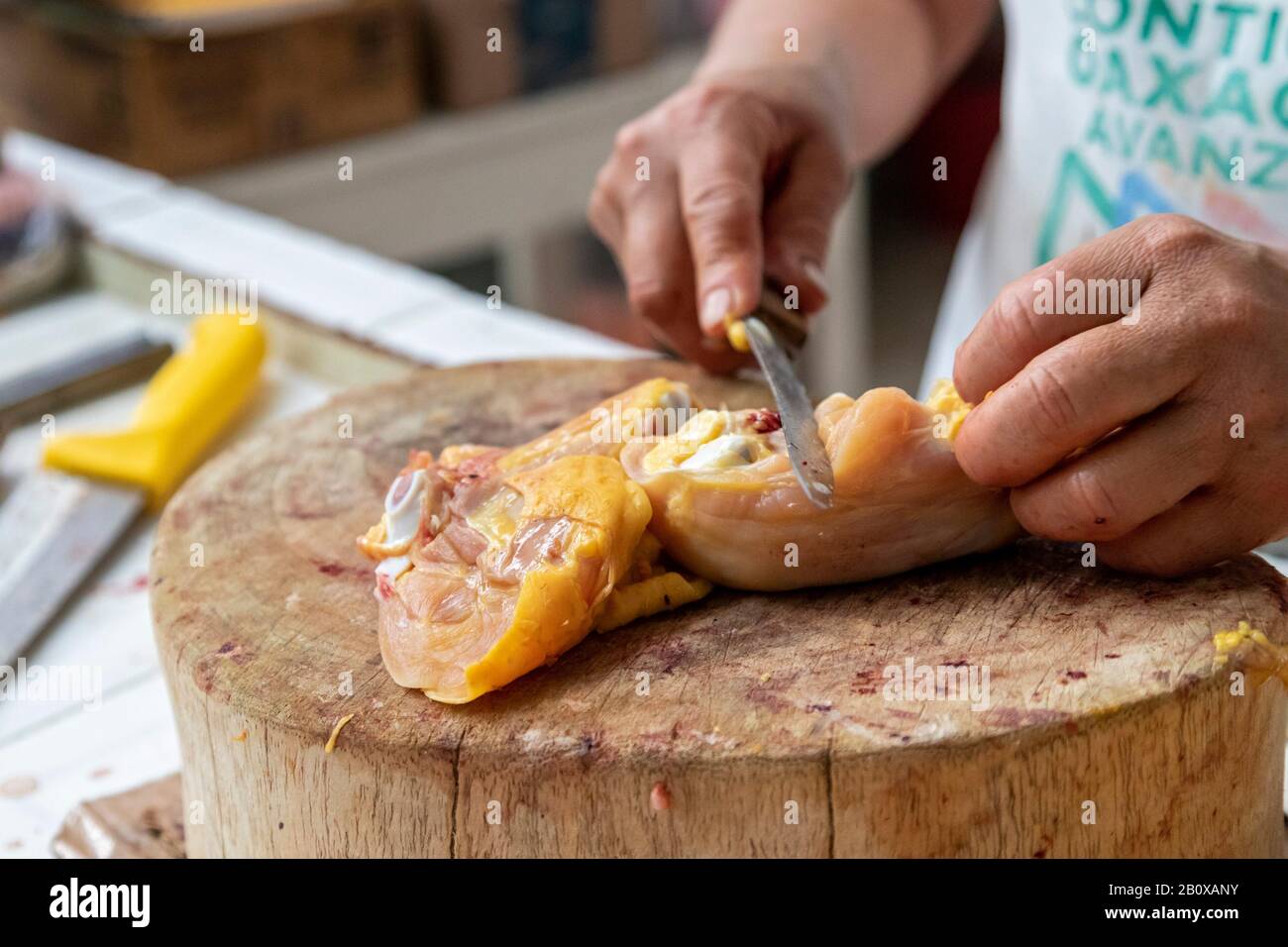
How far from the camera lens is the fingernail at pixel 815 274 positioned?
195 centimetres

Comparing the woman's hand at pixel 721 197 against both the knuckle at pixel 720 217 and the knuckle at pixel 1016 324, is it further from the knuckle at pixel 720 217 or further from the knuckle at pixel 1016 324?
the knuckle at pixel 1016 324

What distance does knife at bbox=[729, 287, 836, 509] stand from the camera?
142cm

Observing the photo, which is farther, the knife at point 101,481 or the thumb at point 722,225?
the knife at point 101,481

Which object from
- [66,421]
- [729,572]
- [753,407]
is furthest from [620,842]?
[66,421]

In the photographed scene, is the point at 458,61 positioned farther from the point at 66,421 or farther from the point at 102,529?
the point at 102,529

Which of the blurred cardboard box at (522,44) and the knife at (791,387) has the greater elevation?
the blurred cardboard box at (522,44)

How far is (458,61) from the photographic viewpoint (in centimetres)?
479

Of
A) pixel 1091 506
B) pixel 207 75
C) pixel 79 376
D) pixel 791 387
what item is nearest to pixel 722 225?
pixel 791 387

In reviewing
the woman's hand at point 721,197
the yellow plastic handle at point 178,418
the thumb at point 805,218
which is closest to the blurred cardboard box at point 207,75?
the yellow plastic handle at point 178,418

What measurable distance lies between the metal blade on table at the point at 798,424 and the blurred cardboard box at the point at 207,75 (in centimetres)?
300

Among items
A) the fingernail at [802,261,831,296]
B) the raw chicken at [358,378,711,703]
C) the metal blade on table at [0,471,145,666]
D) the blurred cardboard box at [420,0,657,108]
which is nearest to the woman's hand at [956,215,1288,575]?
the raw chicken at [358,378,711,703]

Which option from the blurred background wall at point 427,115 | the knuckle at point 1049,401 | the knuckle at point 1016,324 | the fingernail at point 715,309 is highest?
the blurred background wall at point 427,115

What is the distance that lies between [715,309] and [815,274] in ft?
0.77
